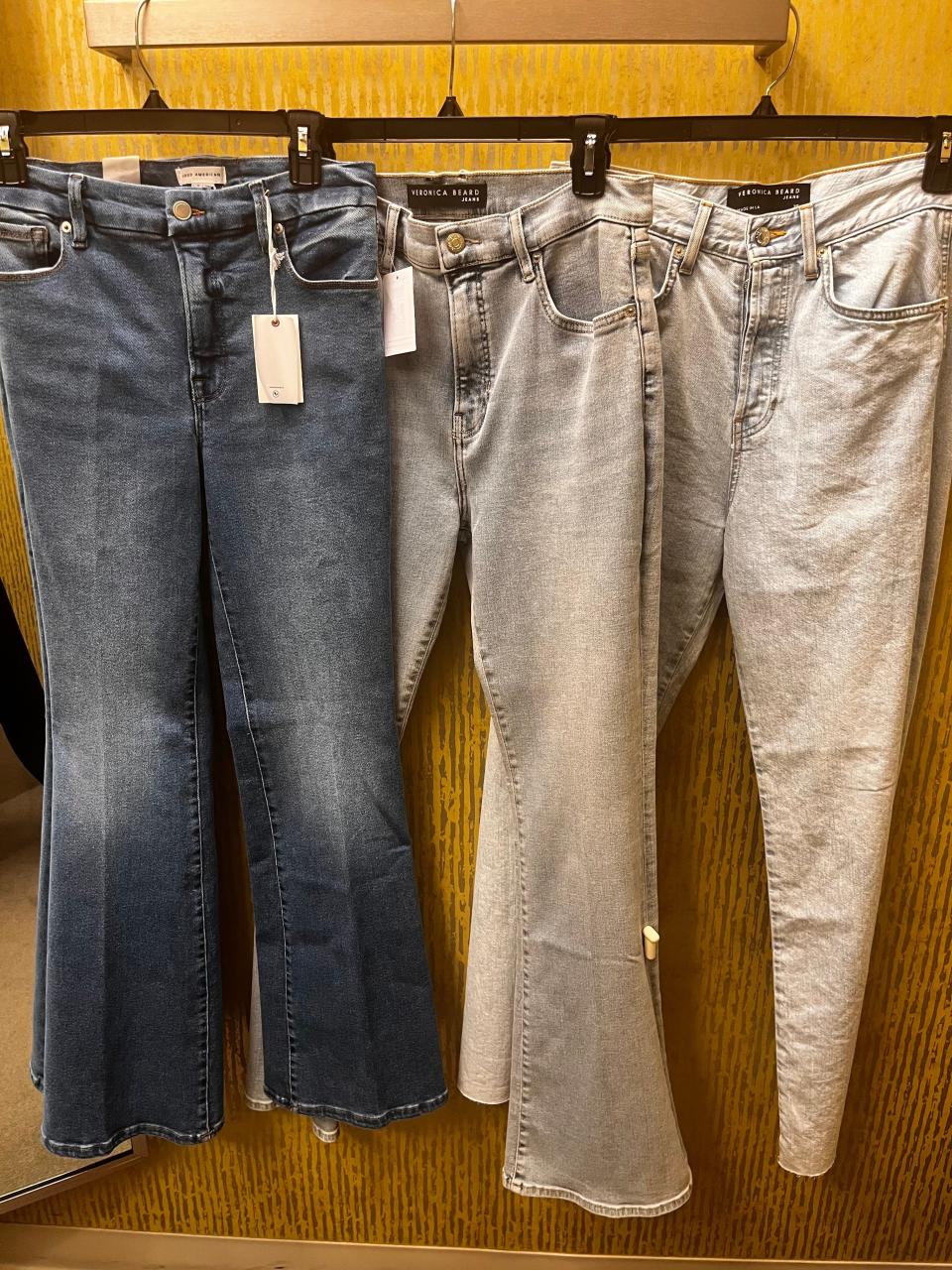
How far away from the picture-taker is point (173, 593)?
1.05m

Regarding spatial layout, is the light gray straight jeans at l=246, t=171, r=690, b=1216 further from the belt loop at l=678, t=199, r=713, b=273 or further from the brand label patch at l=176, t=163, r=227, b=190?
the brand label patch at l=176, t=163, r=227, b=190

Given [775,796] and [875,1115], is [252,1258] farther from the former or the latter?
[775,796]

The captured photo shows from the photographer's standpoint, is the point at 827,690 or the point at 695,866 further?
the point at 695,866

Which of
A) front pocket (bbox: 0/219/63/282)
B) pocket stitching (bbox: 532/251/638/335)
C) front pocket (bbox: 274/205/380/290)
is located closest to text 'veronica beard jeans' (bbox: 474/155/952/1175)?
pocket stitching (bbox: 532/251/638/335)

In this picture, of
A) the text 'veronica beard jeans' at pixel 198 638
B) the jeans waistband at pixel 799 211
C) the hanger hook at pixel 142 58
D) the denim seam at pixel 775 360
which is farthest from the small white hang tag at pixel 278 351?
the denim seam at pixel 775 360

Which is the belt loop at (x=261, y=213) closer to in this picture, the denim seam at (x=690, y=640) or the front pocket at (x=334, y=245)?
the front pocket at (x=334, y=245)

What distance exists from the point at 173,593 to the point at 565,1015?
715mm

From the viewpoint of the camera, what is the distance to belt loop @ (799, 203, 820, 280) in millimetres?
1002

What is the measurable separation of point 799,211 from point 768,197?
0.05 metres

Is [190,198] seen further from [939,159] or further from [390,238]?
[939,159]

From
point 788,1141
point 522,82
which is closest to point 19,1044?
point 788,1141

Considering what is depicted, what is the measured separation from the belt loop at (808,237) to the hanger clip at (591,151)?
9.2 inches

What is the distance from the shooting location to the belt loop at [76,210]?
0.94 metres

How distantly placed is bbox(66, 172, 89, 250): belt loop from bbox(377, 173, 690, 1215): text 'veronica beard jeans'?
1.05 ft
